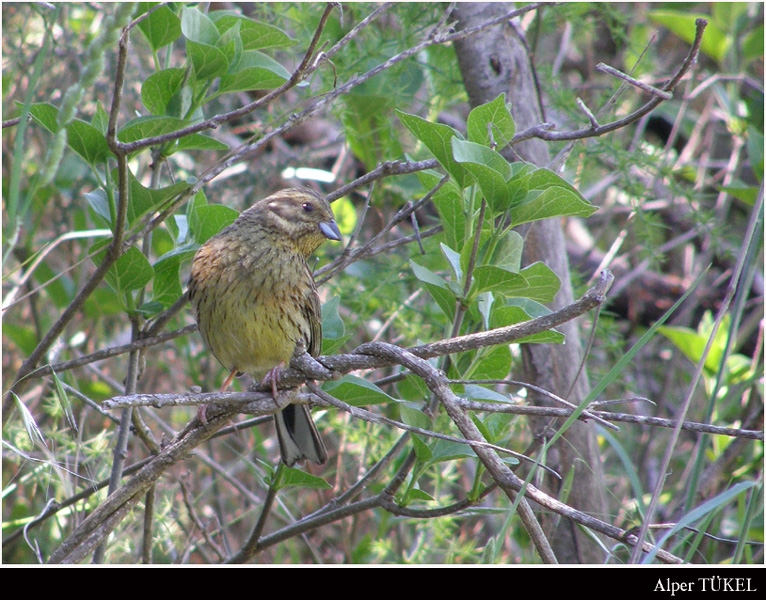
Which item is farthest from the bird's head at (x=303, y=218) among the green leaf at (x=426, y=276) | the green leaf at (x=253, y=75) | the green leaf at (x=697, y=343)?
the green leaf at (x=697, y=343)

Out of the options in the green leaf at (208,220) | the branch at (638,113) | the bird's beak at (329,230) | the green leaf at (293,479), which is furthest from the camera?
the bird's beak at (329,230)

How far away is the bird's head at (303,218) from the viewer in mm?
3240

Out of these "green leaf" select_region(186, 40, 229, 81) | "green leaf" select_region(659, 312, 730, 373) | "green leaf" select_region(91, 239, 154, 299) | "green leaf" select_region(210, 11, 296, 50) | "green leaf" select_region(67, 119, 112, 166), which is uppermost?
"green leaf" select_region(210, 11, 296, 50)

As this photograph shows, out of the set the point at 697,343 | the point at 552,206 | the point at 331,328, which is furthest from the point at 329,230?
the point at 697,343

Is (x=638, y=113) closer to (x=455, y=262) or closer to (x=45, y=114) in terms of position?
(x=455, y=262)

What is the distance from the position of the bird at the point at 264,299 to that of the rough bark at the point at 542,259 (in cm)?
84

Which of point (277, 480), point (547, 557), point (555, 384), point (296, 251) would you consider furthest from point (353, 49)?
point (547, 557)

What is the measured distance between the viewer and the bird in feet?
9.85

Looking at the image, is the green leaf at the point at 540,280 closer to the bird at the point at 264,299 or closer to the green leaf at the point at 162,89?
the bird at the point at 264,299

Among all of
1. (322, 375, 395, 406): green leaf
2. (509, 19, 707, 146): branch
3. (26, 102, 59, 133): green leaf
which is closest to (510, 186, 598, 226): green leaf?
(509, 19, 707, 146): branch

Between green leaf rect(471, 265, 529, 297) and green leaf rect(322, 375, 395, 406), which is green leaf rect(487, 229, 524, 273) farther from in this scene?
green leaf rect(322, 375, 395, 406)

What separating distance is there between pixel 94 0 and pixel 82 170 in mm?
912

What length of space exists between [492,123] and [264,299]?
3.88 feet

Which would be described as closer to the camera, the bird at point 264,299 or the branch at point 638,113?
the branch at point 638,113
